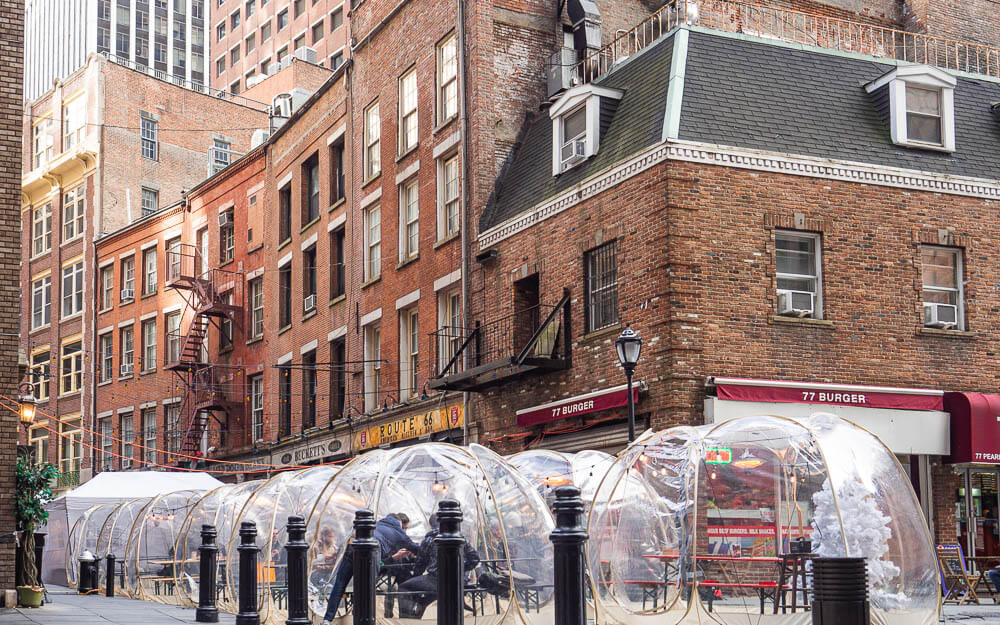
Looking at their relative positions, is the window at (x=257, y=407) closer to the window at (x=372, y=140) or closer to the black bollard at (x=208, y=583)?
the window at (x=372, y=140)

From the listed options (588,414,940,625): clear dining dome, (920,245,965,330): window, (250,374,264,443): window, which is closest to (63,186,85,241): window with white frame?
(250,374,264,443): window

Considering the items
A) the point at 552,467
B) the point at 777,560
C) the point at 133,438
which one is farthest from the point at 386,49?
the point at 777,560

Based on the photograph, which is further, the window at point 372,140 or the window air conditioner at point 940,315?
the window at point 372,140

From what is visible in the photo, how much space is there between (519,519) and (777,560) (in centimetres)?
296

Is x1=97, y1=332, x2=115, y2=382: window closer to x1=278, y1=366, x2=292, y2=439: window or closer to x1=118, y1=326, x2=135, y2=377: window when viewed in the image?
x1=118, y1=326, x2=135, y2=377: window

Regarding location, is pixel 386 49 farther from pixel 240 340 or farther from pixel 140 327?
pixel 140 327

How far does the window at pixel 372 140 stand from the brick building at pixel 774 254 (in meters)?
9.56

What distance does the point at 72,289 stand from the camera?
178 ft

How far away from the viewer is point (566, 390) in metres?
25.6

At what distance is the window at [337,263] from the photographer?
37.4 metres

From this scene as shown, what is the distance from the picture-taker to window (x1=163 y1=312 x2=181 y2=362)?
47.1 m

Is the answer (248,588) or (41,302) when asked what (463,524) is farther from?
(41,302)

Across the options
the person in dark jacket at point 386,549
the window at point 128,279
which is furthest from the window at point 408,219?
→ the window at point 128,279

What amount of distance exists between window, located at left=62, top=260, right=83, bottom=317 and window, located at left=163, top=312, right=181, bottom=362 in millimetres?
7048
